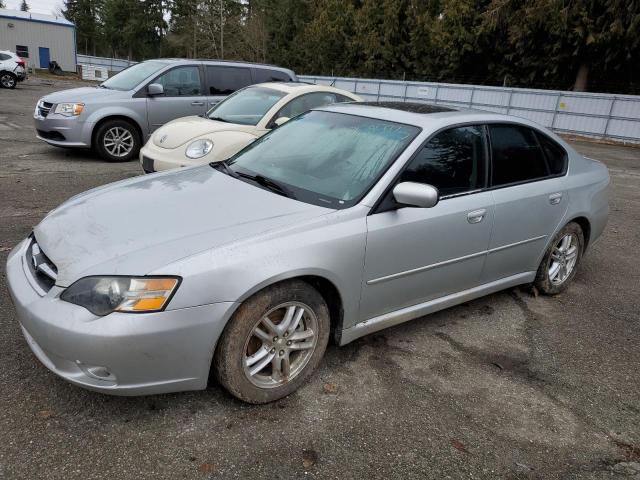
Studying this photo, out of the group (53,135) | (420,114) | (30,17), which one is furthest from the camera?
(30,17)

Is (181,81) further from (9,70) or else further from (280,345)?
(9,70)

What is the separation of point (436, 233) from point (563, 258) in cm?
185

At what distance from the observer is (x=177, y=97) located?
28.9ft

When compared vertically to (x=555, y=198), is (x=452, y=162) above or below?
above

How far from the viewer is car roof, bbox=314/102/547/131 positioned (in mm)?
3484

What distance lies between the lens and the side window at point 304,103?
6.74 meters

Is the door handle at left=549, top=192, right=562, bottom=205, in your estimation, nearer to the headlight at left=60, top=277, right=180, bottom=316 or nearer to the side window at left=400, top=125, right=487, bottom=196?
the side window at left=400, top=125, right=487, bottom=196

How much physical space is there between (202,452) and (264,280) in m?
0.84

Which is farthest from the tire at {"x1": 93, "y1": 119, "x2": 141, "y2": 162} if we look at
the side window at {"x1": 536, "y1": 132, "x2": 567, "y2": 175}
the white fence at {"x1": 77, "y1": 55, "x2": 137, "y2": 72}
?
the white fence at {"x1": 77, "y1": 55, "x2": 137, "y2": 72}

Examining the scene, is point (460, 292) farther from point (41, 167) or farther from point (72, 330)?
point (41, 167)

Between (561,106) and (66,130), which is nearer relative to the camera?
(66,130)

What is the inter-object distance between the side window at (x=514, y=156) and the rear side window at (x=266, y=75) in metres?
6.20

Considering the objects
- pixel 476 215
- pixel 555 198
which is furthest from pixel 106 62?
pixel 476 215

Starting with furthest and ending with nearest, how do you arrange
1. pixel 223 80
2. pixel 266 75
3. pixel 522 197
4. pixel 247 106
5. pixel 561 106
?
pixel 561 106 < pixel 266 75 < pixel 223 80 < pixel 247 106 < pixel 522 197
